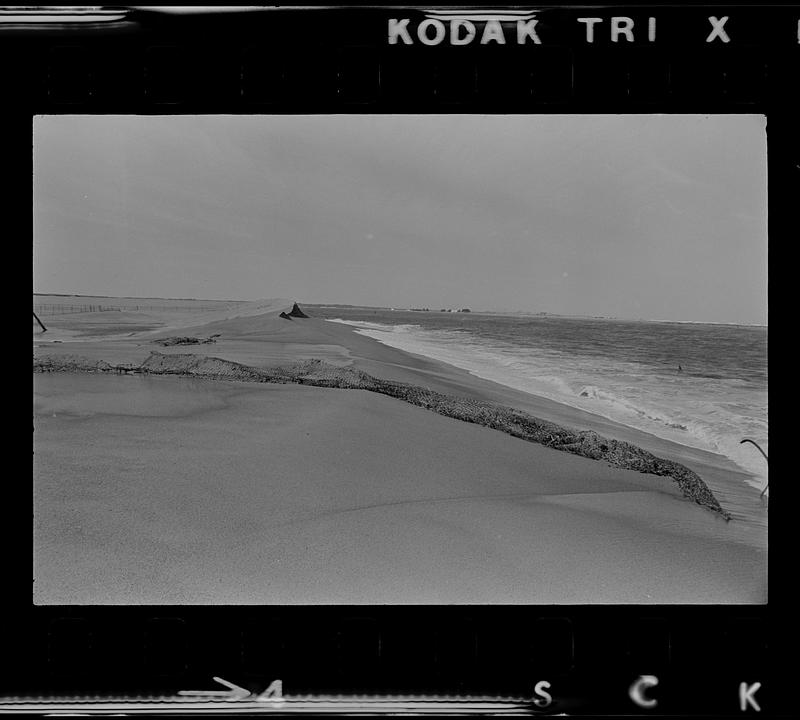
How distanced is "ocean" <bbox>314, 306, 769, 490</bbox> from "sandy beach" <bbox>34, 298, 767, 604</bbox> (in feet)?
2.26

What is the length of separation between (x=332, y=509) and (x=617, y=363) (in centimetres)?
375

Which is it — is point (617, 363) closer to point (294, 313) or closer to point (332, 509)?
point (294, 313)

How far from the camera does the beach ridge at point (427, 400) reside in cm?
193

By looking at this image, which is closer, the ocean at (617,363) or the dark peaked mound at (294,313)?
the ocean at (617,363)
